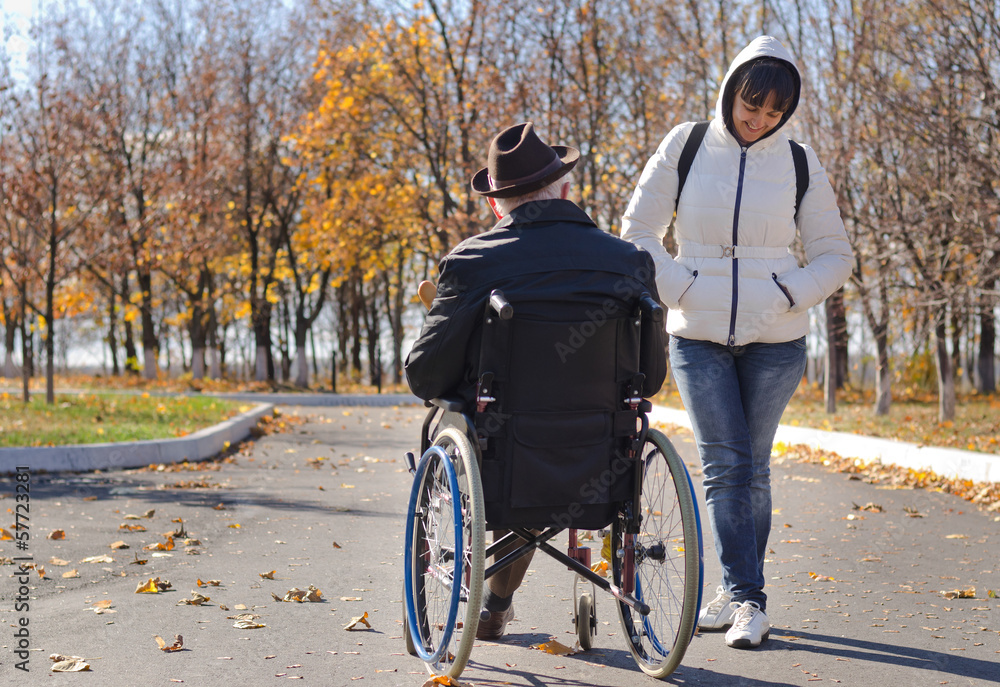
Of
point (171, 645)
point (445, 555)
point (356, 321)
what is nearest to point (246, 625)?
point (171, 645)

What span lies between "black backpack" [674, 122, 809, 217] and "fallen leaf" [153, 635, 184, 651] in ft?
8.65

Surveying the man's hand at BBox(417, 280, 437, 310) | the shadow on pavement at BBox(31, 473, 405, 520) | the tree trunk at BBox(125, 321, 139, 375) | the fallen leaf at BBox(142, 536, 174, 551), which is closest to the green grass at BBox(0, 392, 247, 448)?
the shadow on pavement at BBox(31, 473, 405, 520)

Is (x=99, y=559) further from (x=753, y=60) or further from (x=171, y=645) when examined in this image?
(x=753, y=60)

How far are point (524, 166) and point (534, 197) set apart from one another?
11 cm

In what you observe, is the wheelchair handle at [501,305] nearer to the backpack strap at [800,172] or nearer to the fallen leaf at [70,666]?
the backpack strap at [800,172]

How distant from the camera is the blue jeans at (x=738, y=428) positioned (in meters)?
4.23

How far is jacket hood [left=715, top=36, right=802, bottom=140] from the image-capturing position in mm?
4141

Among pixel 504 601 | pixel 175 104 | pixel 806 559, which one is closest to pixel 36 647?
pixel 504 601

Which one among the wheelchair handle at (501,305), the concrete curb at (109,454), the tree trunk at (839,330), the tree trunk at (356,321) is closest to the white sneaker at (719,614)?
the wheelchair handle at (501,305)

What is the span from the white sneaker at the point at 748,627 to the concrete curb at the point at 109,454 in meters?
→ 7.60

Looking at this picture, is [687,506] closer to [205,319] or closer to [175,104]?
[175,104]

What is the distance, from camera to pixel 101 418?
45.8ft

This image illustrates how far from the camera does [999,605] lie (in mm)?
4793

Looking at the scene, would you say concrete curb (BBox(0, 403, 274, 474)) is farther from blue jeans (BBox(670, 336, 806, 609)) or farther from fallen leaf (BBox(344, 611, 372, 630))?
blue jeans (BBox(670, 336, 806, 609))
